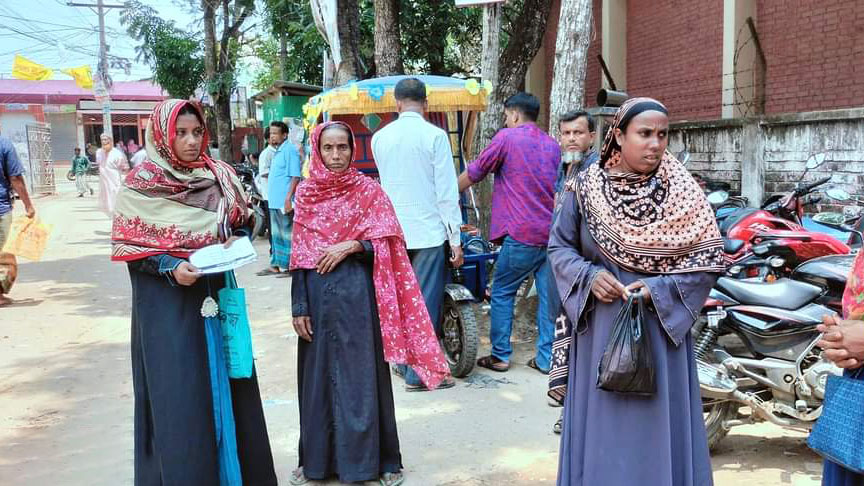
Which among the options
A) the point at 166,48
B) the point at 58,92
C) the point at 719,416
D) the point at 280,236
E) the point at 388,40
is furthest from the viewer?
the point at 58,92

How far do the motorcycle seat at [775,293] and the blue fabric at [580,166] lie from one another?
4.06 feet

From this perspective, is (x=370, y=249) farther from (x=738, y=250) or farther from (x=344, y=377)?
(x=738, y=250)

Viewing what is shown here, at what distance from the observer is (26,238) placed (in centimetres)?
867

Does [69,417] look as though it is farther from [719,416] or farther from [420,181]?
[719,416]

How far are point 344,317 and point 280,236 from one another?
6.57 m

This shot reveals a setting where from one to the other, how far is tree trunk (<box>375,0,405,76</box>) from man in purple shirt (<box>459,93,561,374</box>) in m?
4.15

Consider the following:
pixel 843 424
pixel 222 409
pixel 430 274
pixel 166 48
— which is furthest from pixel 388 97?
pixel 166 48

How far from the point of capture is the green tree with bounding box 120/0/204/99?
20.4 meters

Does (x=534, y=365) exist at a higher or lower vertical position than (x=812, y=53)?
lower

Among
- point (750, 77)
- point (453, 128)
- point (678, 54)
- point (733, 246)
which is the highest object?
point (678, 54)

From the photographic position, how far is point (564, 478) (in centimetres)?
299

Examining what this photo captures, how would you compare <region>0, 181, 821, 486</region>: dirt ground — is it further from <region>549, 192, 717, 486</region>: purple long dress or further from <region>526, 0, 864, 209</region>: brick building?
<region>526, 0, 864, 209</region>: brick building

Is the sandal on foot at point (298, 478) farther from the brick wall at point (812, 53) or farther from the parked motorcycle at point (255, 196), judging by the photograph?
the parked motorcycle at point (255, 196)

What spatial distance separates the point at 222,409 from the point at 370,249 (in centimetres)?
103
